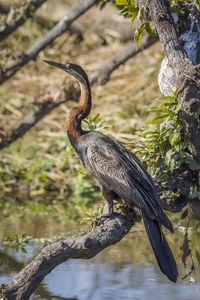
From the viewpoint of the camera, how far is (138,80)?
30.4 ft

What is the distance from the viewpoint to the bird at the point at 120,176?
341 centimetres

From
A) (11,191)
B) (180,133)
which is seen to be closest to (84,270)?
(180,133)

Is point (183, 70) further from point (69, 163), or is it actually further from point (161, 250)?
point (69, 163)

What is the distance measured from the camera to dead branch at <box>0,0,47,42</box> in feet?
20.5

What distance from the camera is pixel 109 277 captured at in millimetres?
3994

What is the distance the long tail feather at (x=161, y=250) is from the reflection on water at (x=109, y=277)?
1.22ft

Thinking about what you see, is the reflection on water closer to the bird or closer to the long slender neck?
the bird

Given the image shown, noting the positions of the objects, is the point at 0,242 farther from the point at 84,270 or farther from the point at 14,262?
the point at 84,270

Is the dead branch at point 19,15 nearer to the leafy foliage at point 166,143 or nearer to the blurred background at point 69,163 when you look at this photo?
the blurred background at point 69,163

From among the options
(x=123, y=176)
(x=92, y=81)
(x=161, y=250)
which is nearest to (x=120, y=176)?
(x=123, y=176)

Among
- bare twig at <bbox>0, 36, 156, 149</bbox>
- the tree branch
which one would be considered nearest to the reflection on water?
the tree branch

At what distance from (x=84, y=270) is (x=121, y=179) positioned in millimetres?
886

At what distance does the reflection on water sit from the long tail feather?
0.37 meters

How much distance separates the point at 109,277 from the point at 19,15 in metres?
3.39
